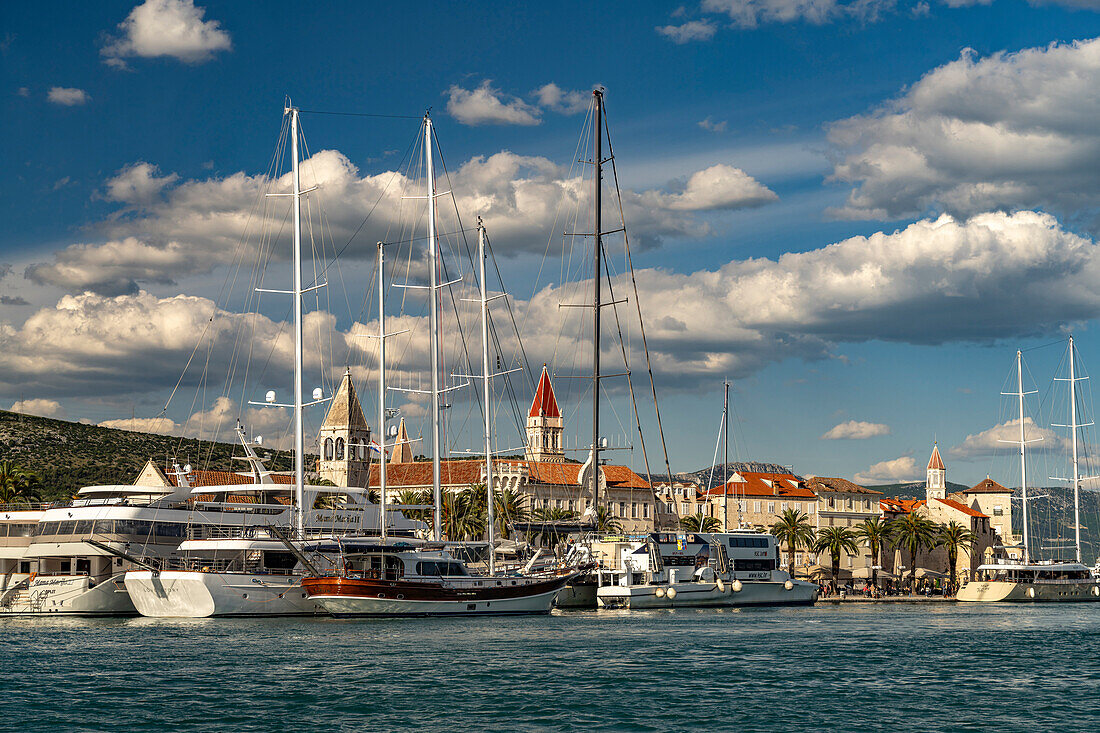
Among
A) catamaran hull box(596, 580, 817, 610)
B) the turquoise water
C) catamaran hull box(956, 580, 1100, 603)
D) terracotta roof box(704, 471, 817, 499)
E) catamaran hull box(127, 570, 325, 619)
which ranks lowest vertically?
catamaran hull box(956, 580, 1100, 603)

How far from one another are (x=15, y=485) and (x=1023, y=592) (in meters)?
92.2

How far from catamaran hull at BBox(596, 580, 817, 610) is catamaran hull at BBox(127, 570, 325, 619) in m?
24.0

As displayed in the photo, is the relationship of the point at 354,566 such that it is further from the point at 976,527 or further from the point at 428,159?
the point at 976,527

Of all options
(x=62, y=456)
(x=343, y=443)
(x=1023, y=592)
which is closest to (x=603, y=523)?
(x=1023, y=592)

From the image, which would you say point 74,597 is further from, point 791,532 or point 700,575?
point 791,532

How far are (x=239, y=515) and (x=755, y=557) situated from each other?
134 feet

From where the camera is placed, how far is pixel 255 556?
210 feet

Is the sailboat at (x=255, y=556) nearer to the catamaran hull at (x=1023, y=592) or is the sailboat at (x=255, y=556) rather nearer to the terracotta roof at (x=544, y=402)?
the catamaran hull at (x=1023, y=592)

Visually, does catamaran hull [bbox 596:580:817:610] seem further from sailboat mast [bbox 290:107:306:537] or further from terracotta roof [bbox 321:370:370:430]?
terracotta roof [bbox 321:370:370:430]

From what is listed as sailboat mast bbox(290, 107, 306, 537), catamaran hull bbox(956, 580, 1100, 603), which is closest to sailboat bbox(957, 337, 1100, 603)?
catamaran hull bbox(956, 580, 1100, 603)

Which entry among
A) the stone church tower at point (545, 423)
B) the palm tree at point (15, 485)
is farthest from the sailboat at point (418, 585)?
the stone church tower at point (545, 423)

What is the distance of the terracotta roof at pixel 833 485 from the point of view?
177m

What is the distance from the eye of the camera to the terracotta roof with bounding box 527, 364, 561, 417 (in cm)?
19400

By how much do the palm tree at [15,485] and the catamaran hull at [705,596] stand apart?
50458mm
